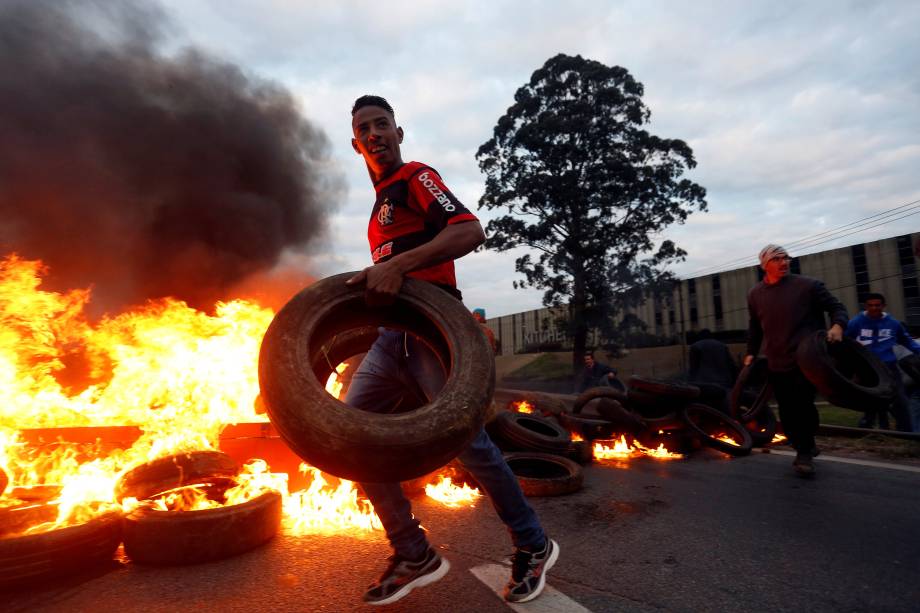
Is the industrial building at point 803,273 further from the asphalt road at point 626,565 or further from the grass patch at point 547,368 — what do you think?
the asphalt road at point 626,565

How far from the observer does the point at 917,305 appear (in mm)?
23547

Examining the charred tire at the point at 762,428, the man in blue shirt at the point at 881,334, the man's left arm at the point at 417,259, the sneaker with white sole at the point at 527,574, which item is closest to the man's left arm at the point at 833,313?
the charred tire at the point at 762,428

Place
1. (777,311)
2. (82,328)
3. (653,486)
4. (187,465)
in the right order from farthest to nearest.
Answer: (82,328)
(777,311)
(653,486)
(187,465)

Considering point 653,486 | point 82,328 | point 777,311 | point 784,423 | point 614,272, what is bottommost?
point 653,486

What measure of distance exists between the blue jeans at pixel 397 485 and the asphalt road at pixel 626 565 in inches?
10.2

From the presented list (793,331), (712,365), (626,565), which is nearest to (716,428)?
(793,331)

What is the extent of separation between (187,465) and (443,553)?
6.47ft

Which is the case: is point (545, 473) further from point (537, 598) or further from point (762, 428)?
point (762, 428)

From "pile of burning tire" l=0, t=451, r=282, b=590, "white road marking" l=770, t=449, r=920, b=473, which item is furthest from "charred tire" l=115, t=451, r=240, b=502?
"white road marking" l=770, t=449, r=920, b=473

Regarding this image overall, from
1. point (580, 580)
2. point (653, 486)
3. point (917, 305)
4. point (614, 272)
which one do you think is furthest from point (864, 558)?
point (917, 305)

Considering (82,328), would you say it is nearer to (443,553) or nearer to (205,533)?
(205,533)

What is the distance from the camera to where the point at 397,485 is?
2.26 metres

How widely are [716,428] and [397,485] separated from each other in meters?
5.70

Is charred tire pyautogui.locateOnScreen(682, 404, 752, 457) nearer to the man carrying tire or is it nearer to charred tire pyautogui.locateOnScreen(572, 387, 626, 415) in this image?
charred tire pyautogui.locateOnScreen(572, 387, 626, 415)
